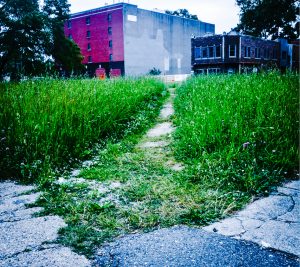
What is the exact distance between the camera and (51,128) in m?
4.50

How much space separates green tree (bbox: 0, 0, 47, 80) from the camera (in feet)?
74.9

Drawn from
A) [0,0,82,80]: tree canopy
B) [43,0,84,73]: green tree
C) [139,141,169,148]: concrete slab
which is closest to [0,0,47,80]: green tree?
[0,0,82,80]: tree canopy

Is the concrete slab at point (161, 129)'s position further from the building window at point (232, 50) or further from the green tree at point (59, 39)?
the building window at point (232, 50)

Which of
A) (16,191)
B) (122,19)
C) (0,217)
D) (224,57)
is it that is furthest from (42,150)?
(122,19)

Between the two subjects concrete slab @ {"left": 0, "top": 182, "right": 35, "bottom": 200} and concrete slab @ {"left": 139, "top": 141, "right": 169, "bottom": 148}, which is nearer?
concrete slab @ {"left": 0, "top": 182, "right": 35, "bottom": 200}

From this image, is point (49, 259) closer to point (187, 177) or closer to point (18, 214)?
point (18, 214)

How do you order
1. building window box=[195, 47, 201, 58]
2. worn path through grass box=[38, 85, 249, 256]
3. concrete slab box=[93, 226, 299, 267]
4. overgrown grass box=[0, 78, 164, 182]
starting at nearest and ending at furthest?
1. concrete slab box=[93, 226, 299, 267]
2. worn path through grass box=[38, 85, 249, 256]
3. overgrown grass box=[0, 78, 164, 182]
4. building window box=[195, 47, 201, 58]

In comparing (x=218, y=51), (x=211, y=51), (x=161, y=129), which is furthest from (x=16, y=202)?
(x=211, y=51)

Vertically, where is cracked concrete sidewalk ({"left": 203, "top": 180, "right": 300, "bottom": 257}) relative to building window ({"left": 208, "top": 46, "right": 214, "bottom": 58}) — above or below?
below

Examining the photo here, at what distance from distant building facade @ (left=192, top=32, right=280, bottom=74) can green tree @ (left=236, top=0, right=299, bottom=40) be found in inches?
85.7

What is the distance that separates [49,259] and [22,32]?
81.8 feet

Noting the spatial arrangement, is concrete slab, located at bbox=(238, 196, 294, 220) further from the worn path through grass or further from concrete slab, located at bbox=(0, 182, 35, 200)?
concrete slab, located at bbox=(0, 182, 35, 200)

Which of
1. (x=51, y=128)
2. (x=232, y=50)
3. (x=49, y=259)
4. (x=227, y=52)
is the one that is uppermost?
(x=232, y=50)

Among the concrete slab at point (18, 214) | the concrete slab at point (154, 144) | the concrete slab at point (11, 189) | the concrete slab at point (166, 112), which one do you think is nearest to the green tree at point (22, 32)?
the concrete slab at point (166, 112)
